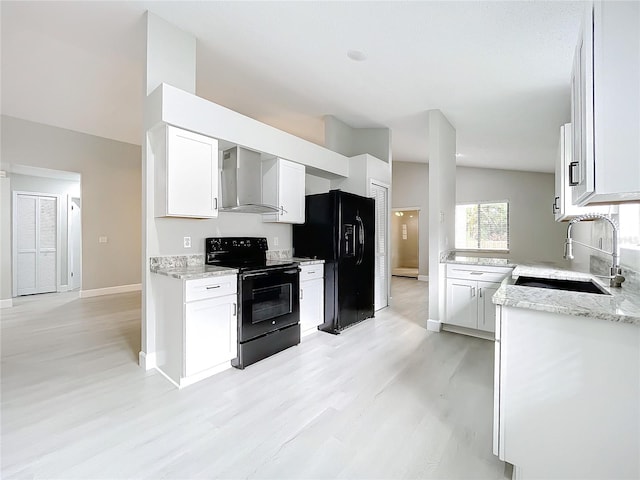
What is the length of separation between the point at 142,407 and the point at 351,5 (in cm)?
323

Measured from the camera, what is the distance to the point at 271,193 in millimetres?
3543

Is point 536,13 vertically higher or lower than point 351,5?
lower

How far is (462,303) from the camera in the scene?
140 inches

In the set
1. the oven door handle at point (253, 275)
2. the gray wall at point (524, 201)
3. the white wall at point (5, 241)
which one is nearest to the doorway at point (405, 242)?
the gray wall at point (524, 201)

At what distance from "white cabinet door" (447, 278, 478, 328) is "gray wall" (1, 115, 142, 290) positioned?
19.4ft

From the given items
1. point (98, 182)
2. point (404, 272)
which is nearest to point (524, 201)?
point (404, 272)

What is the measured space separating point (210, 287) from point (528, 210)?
24.0 ft

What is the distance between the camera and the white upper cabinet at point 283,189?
11.5ft

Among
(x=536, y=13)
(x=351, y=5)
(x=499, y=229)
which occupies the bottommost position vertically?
(x=499, y=229)

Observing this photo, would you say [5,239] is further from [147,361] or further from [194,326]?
[194,326]

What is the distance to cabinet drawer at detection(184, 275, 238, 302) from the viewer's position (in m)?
2.34

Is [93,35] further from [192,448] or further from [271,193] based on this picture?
[192,448]

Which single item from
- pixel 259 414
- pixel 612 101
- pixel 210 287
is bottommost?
pixel 259 414

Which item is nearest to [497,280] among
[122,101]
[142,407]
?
[142,407]
